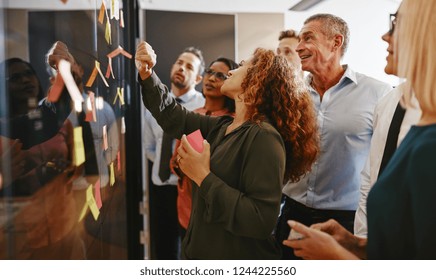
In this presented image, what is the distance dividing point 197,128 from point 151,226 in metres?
0.85

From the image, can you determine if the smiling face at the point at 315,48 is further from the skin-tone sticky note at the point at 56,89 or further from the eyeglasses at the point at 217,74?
the skin-tone sticky note at the point at 56,89

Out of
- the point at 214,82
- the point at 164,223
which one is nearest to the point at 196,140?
the point at 214,82

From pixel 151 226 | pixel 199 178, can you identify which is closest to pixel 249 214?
pixel 199 178

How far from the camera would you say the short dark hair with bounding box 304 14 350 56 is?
1.28m

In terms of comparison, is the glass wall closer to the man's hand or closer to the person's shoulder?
the man's hand

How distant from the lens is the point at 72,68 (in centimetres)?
99

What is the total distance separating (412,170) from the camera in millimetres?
1001

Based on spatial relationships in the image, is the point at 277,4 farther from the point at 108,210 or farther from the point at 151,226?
the point at 151,226

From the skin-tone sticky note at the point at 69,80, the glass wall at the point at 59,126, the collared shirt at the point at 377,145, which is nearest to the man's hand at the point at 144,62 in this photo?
the glass wall at the point at 59,126

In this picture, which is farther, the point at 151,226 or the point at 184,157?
the point at 151,226

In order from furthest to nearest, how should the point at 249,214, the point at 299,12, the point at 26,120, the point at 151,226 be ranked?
1. the point at 151,226
2. the point at 299,12
3. the point at 249,214
4. the point at 26,120

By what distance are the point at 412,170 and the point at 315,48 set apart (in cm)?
47

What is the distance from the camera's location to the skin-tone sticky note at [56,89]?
2.72 feet
